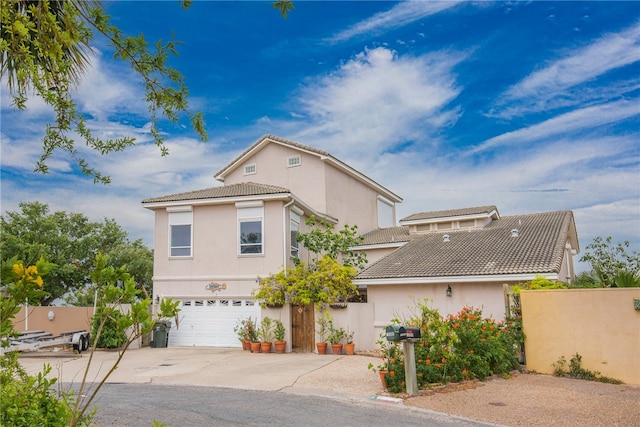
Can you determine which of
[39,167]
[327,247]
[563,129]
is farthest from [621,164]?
[39,167]

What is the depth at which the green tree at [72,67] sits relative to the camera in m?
4.94

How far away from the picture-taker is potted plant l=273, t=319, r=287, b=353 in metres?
20.1

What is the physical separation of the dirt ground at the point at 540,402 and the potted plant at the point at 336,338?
304 inches

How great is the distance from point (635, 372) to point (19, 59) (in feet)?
45.6

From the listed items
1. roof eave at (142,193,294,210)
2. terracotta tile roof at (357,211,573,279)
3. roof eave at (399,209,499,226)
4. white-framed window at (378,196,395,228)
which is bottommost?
terracotta tile roof at (357,211,573,279)

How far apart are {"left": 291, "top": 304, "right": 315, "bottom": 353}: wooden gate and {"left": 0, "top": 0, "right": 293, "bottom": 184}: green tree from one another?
48.6 feet

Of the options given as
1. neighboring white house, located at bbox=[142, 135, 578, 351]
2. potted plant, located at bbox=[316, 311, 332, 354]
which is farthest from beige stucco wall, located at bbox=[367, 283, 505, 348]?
potted plant, located at bbox=[316, 311, 332, 354]

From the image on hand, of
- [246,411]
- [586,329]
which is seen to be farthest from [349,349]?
[246,411]

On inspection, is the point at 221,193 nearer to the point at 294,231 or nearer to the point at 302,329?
the point at 294,231

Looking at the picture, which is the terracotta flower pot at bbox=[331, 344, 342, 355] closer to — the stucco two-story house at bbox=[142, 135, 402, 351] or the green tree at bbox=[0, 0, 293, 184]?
the stucco two-story house at bbox=[142, 135, 402, 351]

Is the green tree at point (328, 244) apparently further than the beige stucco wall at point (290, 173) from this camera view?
No

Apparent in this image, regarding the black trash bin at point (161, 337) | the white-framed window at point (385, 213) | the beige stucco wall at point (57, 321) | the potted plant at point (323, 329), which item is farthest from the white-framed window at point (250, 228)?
the white-framed window at point (385, 213)

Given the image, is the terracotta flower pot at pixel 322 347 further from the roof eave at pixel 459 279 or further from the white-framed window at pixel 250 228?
the white-framed window at pixel 250 228

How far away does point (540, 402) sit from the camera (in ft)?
33.2
